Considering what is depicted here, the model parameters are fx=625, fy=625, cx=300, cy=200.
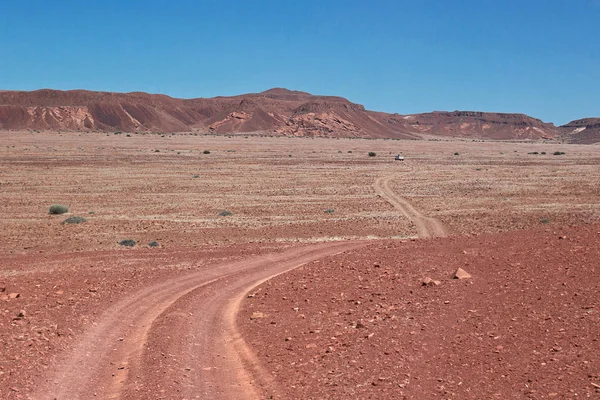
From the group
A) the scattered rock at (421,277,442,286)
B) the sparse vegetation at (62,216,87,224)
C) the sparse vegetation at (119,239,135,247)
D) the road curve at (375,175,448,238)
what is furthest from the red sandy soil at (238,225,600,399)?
the sparse vegetation at (62,216,87,224)

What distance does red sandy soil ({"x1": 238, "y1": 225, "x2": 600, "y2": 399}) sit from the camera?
26.3 ft

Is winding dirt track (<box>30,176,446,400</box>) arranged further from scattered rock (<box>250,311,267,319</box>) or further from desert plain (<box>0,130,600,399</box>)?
scattered rock (<box>250,311,267,319</box>)

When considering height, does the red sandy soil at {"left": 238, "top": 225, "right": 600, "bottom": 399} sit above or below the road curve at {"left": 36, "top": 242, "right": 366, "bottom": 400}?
above

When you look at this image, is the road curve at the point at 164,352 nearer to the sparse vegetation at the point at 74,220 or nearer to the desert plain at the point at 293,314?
the desert plain at the point at 293,314

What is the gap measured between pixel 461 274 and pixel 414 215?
22.0 m

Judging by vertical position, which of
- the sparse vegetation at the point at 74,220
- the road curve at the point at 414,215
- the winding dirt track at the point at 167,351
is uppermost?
the winding dirt track at the point at 167,351

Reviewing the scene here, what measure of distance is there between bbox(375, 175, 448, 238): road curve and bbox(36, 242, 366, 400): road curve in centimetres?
1477

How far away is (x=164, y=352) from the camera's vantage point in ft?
34.0

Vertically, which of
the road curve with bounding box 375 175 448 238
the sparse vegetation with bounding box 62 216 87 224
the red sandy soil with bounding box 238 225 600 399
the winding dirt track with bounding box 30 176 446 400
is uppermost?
the red sandy soil with bounding box 238 225 600 399

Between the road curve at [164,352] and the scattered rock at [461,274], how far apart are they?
460cm

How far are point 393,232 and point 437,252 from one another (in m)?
12.7

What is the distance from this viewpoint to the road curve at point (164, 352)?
888cm

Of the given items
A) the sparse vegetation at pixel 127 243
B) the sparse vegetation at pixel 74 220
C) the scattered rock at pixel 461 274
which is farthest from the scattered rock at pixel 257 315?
the sparse vegetation at pixel 74 220

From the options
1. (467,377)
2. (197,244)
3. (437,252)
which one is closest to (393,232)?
(197,244)
